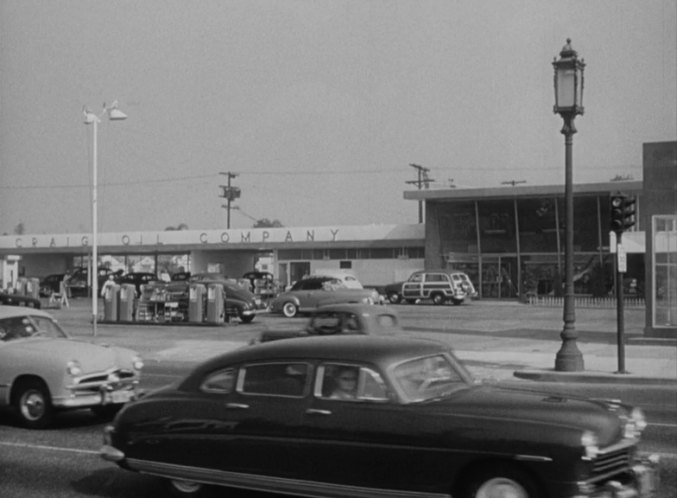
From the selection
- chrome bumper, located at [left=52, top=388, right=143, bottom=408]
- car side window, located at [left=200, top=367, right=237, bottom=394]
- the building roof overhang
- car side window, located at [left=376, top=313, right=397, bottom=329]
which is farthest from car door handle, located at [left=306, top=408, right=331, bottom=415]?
the building roof overhang

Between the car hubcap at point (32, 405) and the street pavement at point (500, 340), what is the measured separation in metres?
9.53

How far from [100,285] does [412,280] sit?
23.2 meters

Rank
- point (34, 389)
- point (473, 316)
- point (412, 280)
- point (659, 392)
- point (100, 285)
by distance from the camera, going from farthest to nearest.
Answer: point (100, 285), point (412, 280), point (473, 316), point (659, 392), point (34, 389)

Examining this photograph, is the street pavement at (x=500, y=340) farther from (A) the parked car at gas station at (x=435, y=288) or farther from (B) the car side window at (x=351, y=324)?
(B) the car side window at (x=351, y=324)

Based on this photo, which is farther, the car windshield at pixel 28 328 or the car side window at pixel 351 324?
the car side window at pixel 351 324

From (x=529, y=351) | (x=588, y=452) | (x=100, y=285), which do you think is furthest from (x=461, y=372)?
(x=100, y=285)

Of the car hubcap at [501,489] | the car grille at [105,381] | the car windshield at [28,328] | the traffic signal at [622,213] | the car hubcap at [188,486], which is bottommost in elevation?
the car hubcap at [188,486]

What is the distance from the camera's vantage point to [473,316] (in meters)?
39.1

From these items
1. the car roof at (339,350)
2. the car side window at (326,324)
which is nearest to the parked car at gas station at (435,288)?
the car side window at (326,324)

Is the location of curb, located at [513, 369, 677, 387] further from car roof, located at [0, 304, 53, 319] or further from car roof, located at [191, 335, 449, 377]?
car roof, located at [191, 335, 449, 377]

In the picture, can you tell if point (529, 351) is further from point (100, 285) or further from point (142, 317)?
point (100, 285)

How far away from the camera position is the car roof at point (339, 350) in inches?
290

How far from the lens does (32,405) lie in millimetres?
11930

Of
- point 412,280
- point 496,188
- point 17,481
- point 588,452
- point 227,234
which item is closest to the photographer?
point 588,452
